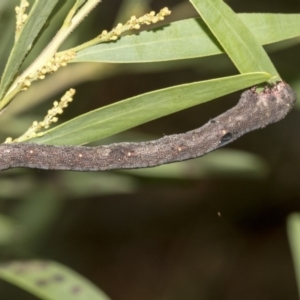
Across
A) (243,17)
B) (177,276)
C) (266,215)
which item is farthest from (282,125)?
(243,17)

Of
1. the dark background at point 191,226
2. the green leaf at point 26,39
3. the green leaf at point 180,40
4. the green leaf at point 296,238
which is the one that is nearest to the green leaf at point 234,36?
the green leaf at point 180,40

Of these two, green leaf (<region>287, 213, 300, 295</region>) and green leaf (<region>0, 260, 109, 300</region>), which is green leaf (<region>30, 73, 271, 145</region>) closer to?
green leaf (<region>0, 260, 109, 300</region>)

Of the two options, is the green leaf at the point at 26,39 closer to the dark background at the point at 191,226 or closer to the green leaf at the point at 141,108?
the green leaf at the point at 141,108

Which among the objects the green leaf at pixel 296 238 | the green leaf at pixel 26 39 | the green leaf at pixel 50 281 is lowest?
the green leaf at pixel 50 281

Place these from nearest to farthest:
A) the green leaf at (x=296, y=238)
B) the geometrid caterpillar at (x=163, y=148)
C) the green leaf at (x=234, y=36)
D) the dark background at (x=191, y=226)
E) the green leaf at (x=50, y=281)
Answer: the green leaf at (x=234, y=36)
the geometrid caterpillar at (x=163, y=148)
the green leaf at (x=50, y=281)
the green leaf at (x=296, y=238)
the dark background at (x=191, y=226)

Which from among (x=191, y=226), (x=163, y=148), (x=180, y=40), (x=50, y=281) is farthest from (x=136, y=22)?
(x=191, y=226)

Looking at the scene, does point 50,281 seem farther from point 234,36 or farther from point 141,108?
point 234,36

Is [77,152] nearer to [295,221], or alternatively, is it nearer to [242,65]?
[242,65]
